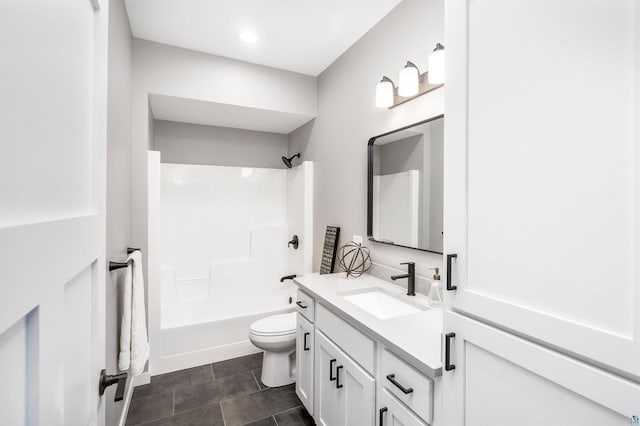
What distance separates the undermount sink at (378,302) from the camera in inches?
67.4

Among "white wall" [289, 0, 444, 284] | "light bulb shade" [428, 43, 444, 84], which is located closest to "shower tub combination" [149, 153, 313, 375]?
"white wall" [289, 0, 444, 284]

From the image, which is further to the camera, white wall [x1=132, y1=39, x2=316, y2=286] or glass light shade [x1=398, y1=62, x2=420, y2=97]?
white wall [x1=132, y1=39, x2=316, y2=286]

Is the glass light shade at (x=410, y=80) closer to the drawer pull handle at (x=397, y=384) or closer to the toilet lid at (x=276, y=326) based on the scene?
the drawer pull handle at (x=397, y=384)

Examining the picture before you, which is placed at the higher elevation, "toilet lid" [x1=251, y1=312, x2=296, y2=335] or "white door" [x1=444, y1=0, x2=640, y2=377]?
"white door" [x1=444, y1=0, x2=640, y2=377]

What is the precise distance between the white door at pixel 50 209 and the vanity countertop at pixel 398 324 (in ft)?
3.01

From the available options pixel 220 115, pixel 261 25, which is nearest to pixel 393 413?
pixel 261 25

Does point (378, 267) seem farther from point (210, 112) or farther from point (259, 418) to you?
point (210, 112)

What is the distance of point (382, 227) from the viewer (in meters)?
2.04

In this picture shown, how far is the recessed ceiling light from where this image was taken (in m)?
2.14

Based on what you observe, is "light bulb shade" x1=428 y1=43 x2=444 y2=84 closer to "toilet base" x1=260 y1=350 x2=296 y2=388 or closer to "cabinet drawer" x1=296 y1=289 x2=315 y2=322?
"cabinet drawer" x1=296 y1=289 x2=315 y2=322

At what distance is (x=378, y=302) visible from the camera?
1.84m

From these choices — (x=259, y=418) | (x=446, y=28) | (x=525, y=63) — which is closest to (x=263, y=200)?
(x=259, y=418)

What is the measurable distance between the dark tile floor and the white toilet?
7 cm

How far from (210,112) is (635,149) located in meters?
2.76
